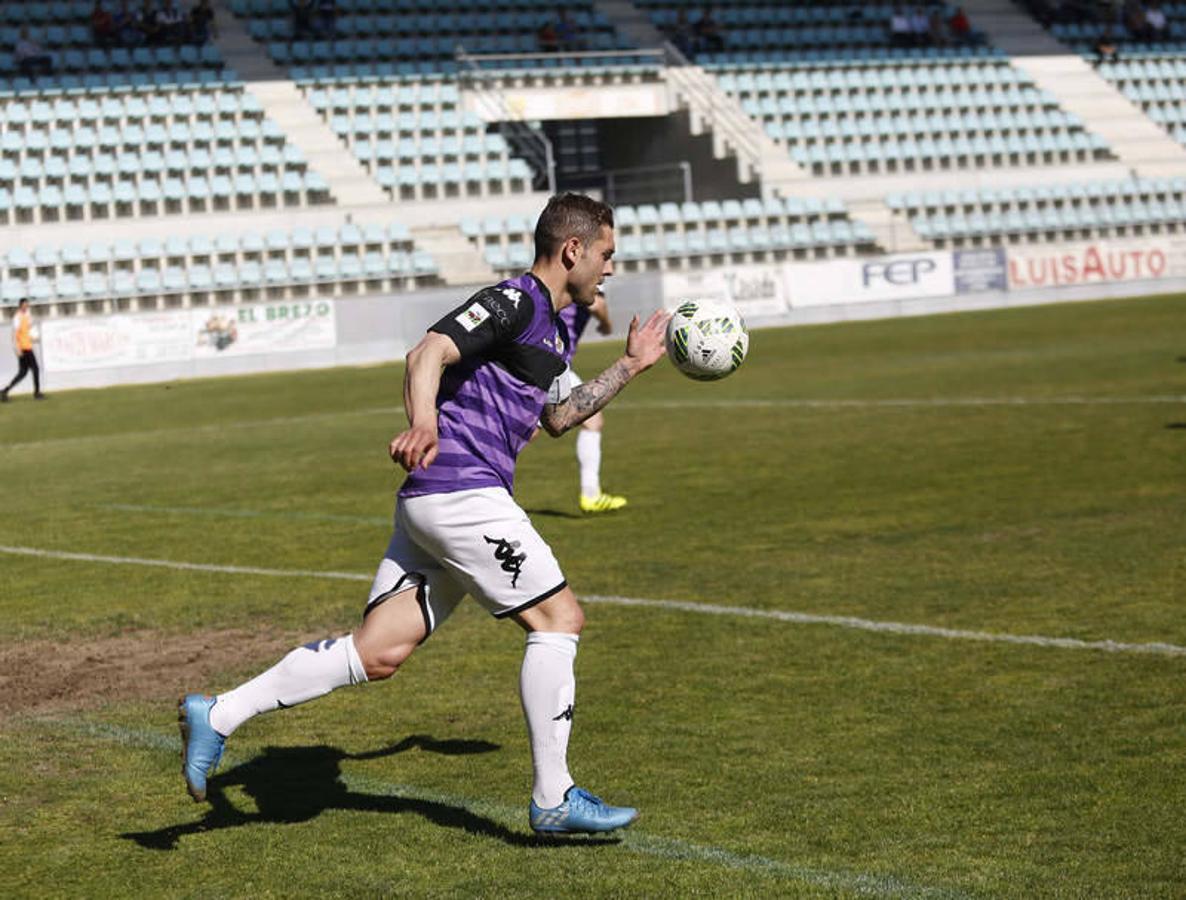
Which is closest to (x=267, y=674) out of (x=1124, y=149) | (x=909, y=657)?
(x=909, y=657)

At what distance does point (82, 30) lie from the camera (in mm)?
41375

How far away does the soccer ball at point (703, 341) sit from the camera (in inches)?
247

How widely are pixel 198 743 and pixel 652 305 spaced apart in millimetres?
32664

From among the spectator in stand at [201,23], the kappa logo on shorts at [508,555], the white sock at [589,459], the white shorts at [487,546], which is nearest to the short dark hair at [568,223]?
the white shorts at [487,546]

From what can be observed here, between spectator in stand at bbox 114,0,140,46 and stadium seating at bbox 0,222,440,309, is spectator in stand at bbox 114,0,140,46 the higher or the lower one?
the higher one

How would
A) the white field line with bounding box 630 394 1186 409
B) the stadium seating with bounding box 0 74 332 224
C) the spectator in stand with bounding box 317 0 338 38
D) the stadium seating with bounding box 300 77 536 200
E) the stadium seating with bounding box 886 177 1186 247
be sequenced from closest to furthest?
the white field line with bounding box 630 394 1186 409 → the stadium seating with bounding box 0 74 332 224 → the stadium seating with bounding box 300 77 536 200 → the spectator in stand with bounding box 317 0 338 38 → the stadium seating with bounding box 886 177 1186 247

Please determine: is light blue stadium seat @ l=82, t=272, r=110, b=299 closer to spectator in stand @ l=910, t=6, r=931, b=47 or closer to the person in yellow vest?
the person in yellow vest

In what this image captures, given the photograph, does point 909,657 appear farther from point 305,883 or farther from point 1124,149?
point 1124,149

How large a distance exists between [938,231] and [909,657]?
37.6 metres

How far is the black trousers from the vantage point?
30.9 m

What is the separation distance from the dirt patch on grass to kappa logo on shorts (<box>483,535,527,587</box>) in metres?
3.07

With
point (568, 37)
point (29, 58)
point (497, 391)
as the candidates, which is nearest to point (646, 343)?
point (497, 391)

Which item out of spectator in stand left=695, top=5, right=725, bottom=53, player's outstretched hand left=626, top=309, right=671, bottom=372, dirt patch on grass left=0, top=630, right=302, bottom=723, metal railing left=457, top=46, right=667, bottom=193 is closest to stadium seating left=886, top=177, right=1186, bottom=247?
spectator in stand left=695, top=5, right=725, bottom=53

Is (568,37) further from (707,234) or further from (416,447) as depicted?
(416,447)
